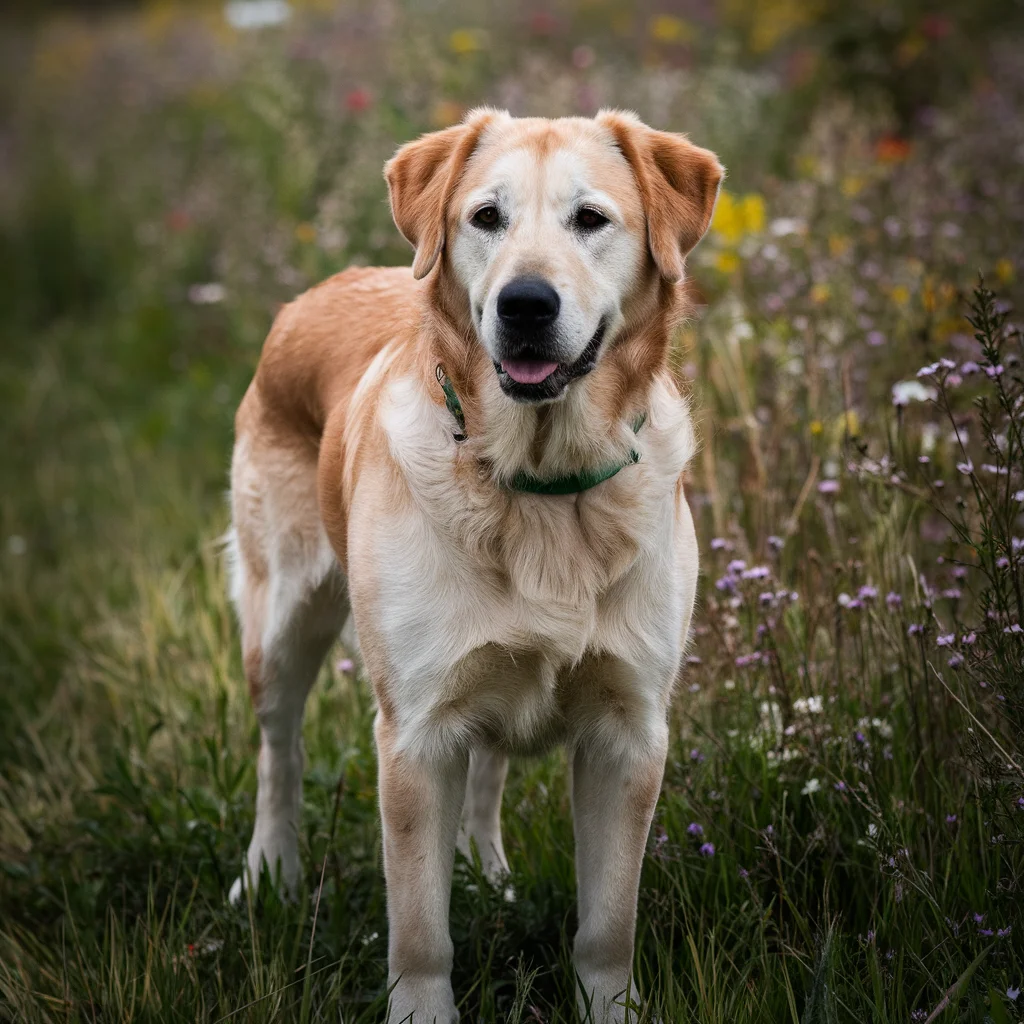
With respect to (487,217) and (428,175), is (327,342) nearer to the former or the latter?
(428,175)

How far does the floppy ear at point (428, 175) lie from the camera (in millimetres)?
2541

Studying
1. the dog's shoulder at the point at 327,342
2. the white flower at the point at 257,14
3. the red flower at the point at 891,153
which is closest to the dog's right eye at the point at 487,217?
the dog's shoulder at the point at 327,342

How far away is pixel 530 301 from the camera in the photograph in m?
2.22

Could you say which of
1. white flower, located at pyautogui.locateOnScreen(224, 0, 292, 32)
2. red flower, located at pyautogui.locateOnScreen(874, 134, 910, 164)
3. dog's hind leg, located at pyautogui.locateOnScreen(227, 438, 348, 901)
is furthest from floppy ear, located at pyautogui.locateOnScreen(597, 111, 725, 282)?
white flower, located at pyautogui.locateOnScreen(224, 0, 292, 32)

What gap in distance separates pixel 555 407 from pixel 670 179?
1.86 feet

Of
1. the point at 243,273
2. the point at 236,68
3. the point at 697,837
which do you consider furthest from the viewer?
the point at 236,68

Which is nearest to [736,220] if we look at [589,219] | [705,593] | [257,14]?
[705,593]

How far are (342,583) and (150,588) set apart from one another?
171 cm

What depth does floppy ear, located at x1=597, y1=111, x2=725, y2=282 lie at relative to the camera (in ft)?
8.13

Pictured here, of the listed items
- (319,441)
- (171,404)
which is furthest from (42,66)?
(319,441)

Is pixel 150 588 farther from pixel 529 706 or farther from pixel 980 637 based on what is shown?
pixel 980 637

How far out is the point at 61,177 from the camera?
960 cm

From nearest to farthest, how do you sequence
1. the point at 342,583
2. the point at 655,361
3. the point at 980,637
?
1. the point at 980,637
2. the point at 655,361
3. the point at 342,583

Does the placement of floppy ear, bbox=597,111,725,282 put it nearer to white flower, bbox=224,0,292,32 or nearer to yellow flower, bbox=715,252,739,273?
yellow flower, bbox=715,252,739,273
